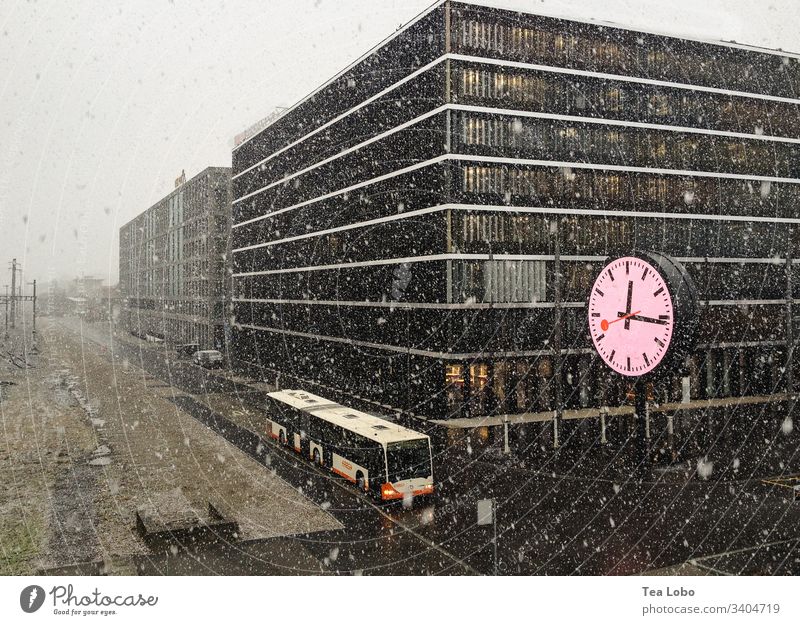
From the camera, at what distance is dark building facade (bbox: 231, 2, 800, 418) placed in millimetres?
31578

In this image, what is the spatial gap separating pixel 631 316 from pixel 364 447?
29.3ft

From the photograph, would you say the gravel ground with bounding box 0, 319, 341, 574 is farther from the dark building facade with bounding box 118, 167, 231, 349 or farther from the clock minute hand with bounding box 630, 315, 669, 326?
the dark building facade with bounding box 118, 167, 231, 349

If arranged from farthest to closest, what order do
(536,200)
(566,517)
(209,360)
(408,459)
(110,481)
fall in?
1. (209,360)
2. (536,200)
3. (110,481)
4. (408,459)
5. (566,517)

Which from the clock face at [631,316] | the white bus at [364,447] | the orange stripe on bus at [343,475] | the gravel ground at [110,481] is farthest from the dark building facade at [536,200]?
the clock face at [631,316]

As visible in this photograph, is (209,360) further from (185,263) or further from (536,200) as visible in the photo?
(536,200)

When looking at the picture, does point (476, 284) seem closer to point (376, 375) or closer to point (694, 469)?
point (376, 375)

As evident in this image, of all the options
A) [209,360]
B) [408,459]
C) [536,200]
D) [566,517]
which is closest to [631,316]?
[566,517]

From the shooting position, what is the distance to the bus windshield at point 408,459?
1778 cm

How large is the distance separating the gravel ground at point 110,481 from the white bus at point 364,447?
6.35ft

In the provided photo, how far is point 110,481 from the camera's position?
19.9 meters

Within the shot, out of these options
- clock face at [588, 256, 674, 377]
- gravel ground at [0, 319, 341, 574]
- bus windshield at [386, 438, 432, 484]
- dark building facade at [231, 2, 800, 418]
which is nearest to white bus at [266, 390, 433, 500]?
bus windshield at [386, 438, 432, 484]

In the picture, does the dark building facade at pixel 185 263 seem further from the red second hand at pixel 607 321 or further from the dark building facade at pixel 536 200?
the red second hand at pixel 607 321

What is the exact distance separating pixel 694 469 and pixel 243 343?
162 ft
